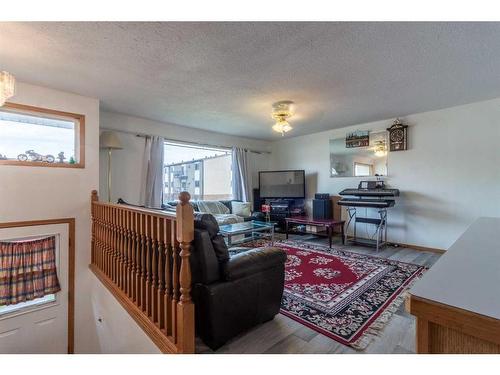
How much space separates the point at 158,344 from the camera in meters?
1.64

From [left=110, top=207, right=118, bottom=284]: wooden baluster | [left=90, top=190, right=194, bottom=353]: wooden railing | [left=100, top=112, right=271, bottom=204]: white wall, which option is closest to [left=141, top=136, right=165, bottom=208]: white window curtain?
[left=100, top=112, right=271, bottom=204]: white wall

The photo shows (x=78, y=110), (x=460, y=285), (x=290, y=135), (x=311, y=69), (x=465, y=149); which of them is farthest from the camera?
(x=290, y=135)

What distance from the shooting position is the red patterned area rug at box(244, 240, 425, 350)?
1.97 meters

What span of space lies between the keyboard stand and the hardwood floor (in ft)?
7.93

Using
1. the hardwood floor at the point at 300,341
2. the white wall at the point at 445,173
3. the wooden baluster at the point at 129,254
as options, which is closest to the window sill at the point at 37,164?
the wooden baluster at the point at 129,254

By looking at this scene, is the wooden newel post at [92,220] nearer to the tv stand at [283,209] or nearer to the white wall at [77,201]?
the white wall at [77,201]

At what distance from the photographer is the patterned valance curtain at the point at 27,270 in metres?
2.66

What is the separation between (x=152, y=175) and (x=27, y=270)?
2132 mm

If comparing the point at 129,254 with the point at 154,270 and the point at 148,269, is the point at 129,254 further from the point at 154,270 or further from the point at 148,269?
the point at 154,270

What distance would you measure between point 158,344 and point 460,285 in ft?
5.72

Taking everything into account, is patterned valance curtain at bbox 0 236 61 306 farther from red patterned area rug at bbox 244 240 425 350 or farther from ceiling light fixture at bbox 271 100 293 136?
ceiling light fixture at bbox 271 100 293 136

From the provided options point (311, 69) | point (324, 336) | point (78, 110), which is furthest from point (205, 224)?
point (78, 110)

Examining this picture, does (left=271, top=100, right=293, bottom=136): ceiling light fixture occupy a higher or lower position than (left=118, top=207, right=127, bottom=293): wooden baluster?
higher
